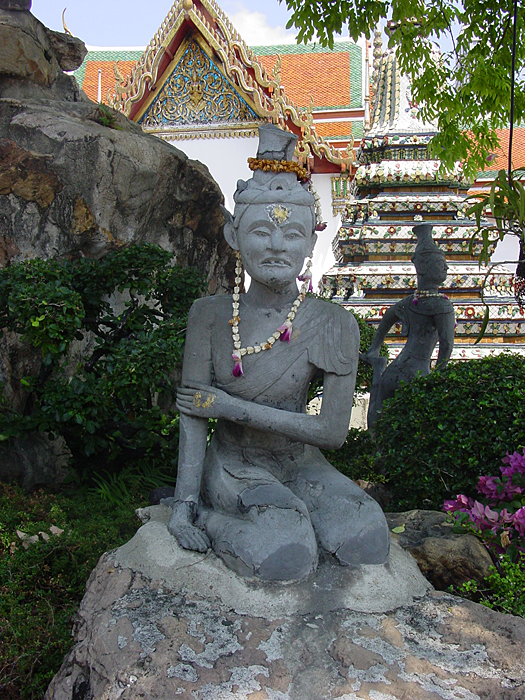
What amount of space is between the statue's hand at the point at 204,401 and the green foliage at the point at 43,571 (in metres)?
1.03

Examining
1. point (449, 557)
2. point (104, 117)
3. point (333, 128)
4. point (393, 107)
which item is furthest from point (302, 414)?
point (333, 128)

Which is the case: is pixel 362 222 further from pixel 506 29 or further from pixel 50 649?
pixel 50 649

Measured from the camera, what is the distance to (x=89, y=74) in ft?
48.1

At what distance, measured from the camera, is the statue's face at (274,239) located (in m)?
2.69

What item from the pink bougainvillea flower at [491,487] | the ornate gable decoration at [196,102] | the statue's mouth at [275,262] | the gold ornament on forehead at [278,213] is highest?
the ornate gable decoration at [196,102]

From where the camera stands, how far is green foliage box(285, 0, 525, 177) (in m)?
5.67

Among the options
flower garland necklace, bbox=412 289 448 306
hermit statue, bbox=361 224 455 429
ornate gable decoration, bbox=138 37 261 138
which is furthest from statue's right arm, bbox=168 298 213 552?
ornate gable decoration, bbox=138 37 261 138

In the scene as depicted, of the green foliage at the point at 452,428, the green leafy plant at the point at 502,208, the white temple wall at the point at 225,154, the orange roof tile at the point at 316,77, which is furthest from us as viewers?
the orange roof tile at the point at 316,77

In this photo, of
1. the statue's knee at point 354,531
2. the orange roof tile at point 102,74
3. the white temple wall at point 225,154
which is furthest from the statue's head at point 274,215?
the orange roof tile at point 102,74

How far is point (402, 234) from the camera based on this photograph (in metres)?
9.27

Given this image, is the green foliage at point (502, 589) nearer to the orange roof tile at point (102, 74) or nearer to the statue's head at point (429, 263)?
the statue's head at point (429, 263)

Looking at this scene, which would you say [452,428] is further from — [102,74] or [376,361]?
[102,74]

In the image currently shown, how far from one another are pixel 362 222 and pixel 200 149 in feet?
13.4

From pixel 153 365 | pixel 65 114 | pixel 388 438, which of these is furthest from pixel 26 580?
pixel 65 114
